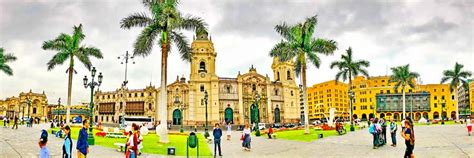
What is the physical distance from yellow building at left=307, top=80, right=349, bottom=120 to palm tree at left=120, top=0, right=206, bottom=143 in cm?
11241

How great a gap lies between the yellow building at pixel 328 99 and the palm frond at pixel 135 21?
11387 cm

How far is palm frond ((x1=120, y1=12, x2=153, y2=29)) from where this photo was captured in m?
23.8

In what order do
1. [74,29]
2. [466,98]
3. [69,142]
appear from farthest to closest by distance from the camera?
[466,98]
[74,29]
[69,142]

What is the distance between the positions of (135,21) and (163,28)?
6.52 feet

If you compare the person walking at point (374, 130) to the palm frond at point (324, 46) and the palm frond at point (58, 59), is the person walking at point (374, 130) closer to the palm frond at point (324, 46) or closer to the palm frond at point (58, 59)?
the palm frond at point (324, 46)

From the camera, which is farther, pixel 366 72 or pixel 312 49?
pixel 366 72

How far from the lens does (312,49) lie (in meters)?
31.1

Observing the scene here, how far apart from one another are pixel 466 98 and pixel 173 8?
128045 mm

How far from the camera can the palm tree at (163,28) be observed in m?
22.8

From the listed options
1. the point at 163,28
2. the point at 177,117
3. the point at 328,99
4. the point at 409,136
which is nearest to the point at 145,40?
the point at 163,28

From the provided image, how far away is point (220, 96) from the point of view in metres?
69.6

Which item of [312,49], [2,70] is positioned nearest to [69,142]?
[312,49]

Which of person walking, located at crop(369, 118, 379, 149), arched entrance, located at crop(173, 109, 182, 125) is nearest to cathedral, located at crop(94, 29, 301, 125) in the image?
arched entrance, located at crop(173, 109, 182, 125)

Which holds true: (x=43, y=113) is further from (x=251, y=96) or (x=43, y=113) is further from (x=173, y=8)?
(x=173, y=8)
